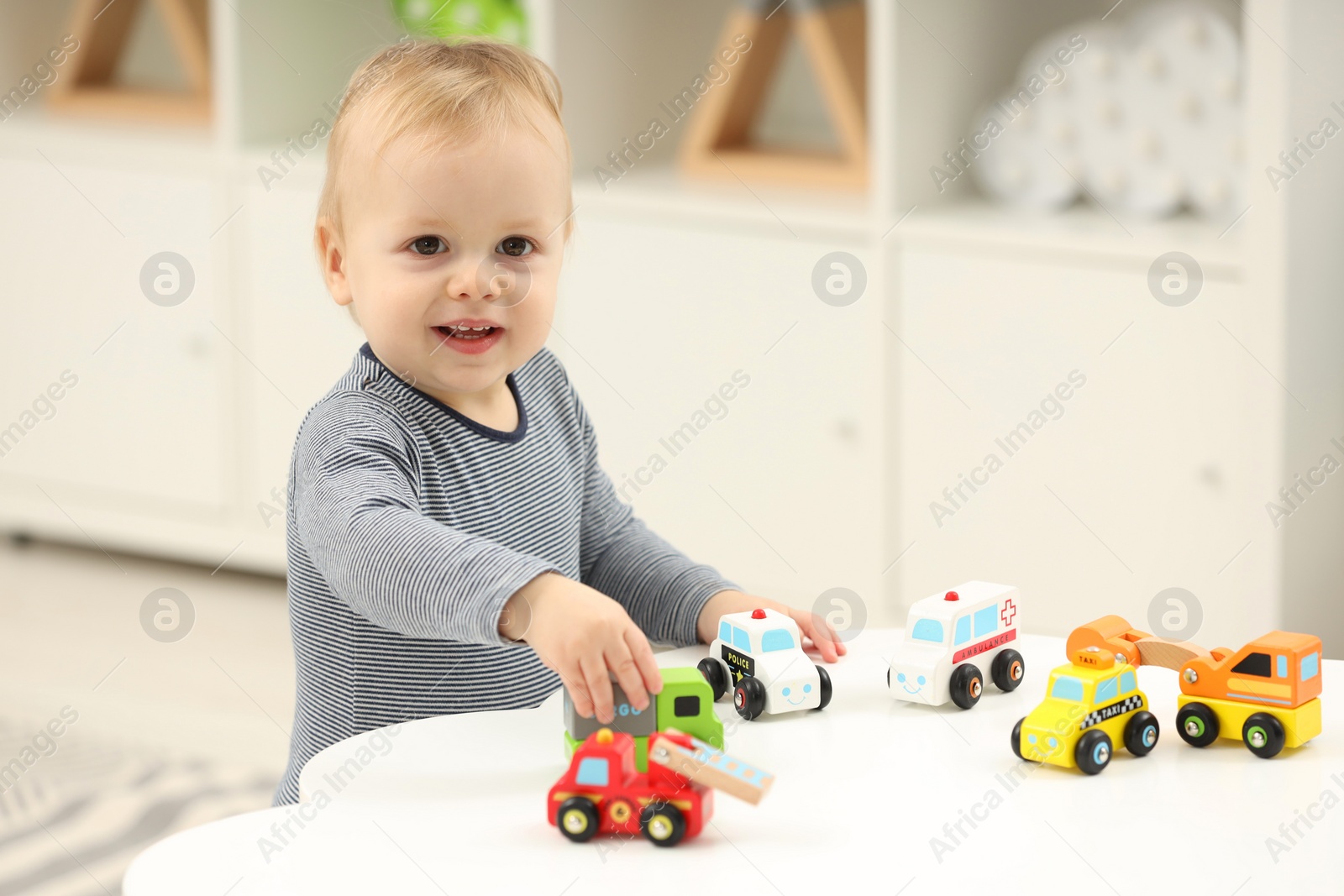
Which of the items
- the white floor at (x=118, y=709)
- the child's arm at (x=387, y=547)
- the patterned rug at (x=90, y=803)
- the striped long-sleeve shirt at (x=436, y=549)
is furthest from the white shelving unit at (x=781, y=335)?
the child's arm at (x=387, y=547)

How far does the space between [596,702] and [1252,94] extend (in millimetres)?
1257

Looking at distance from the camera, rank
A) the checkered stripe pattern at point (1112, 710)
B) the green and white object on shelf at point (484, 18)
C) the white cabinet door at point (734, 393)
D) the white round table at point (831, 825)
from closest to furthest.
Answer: the white round table at point (831, 825) < the checkered stripe pattern at point (1112, 710) < the white cabinet door at point (734, 393) < the green and white object on shelf at point (484, 18)

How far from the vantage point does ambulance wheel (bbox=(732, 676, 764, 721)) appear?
0.82 m

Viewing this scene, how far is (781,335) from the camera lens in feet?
6.74

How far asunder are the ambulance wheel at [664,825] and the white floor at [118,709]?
41.5 inches

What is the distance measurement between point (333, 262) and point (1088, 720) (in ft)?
1.78

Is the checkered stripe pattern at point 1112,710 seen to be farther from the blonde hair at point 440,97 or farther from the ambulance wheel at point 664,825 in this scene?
the blonde hair at point 440,97

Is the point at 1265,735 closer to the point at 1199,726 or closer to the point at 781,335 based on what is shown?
the point at 1199,726

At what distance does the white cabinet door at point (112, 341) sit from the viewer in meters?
2.42

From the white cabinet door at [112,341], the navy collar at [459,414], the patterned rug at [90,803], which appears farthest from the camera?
the white cabinet door at [112,341]

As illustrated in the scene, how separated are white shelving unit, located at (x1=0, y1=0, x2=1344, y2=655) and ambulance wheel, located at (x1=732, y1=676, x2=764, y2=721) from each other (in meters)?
1.10

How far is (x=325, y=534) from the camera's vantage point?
2.71ft

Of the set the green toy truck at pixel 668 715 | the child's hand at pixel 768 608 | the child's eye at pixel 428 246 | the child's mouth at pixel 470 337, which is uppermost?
the child's eye at pixel 428 246

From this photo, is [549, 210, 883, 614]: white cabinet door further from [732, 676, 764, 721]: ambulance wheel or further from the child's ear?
[732, 676, 764, 721]: ambulance wheel
